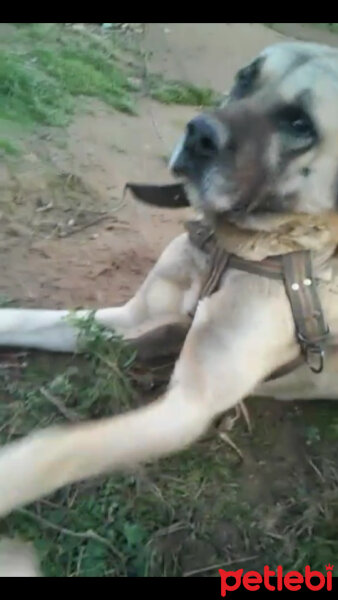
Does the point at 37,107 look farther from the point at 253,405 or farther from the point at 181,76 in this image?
the point at 253,405

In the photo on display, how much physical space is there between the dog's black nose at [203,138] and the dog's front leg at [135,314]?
0.44m

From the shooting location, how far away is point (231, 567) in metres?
2.04

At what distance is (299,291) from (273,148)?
0.32m

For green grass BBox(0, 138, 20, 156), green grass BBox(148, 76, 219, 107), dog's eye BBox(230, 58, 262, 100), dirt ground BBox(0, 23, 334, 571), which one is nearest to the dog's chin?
dog's eye BBox(230, 58, 262, 100)

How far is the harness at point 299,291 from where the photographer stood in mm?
2168

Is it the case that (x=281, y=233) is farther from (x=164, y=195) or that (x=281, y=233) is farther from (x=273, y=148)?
(x=164, y=195)

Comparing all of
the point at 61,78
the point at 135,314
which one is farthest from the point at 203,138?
the point at 61,78

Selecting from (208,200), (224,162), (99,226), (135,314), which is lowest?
(99,226)

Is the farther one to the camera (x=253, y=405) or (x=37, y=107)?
(x=37, y=107)

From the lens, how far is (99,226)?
3.15 metres

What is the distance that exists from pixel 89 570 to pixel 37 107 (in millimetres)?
2087

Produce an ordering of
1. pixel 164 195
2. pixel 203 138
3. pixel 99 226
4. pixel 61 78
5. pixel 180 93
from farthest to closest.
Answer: pixel 180 93, pixel 61 78, pixel 99 226, pixel 164 195, pixel 203 138

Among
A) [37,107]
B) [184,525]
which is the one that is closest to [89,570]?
[184,525]

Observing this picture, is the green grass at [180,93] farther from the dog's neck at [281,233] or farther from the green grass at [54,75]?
the dog's neck at [281,233]
